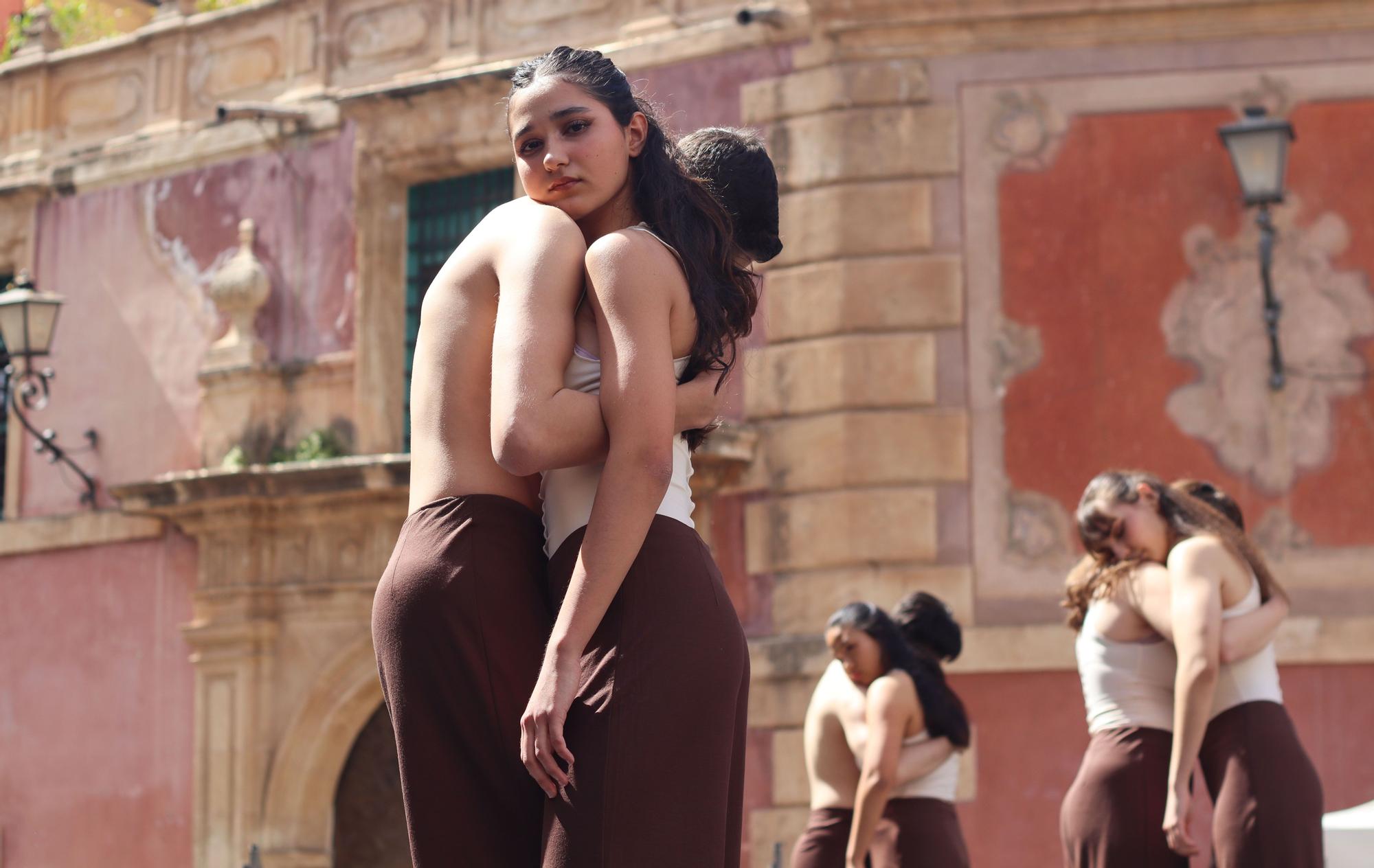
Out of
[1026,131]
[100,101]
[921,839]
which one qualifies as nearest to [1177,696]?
[921,839]

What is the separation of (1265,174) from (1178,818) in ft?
22.9

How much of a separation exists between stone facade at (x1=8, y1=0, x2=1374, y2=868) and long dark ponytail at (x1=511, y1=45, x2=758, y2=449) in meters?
8.58

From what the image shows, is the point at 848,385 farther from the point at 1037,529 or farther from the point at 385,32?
the point at 385,32

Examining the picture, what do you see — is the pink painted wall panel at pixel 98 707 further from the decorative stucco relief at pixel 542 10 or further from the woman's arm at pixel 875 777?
the woman's arm at pixel 875 777

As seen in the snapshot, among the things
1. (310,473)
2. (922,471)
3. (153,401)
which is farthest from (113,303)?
(922,471)

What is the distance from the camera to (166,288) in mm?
15656

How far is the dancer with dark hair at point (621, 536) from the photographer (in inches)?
111

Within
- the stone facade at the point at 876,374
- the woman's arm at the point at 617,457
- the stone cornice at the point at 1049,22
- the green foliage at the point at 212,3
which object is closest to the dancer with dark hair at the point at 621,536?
the woman's arm at the point at 617,457

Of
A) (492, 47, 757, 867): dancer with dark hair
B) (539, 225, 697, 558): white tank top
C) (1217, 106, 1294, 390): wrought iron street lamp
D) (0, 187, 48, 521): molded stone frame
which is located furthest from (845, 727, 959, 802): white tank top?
(0, 187, 48, 521): molded stone frame

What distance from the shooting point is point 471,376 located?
120 inches

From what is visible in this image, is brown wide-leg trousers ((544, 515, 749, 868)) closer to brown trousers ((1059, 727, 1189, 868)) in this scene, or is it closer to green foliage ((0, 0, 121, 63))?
brown trousers ((1059, 727, 1189, 868))

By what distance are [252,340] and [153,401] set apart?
1191 mm

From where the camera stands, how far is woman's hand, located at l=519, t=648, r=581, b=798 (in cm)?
279

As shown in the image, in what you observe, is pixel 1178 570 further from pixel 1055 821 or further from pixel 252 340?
pixel 252 340
